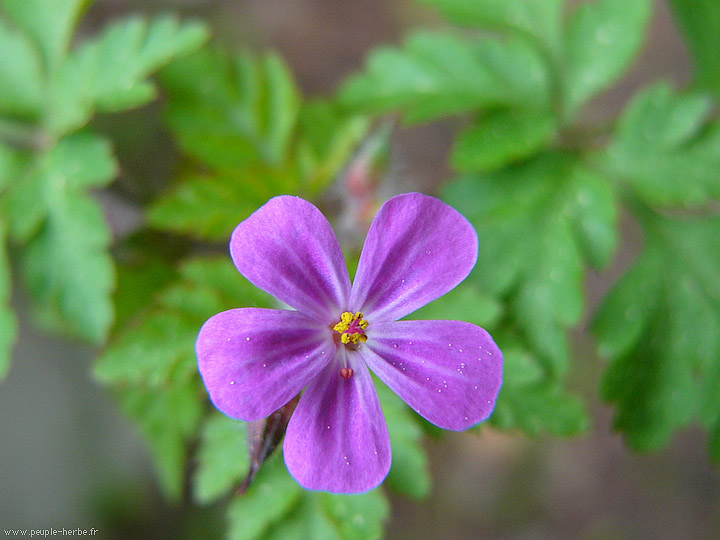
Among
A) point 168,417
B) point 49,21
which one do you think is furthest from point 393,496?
point 49,21

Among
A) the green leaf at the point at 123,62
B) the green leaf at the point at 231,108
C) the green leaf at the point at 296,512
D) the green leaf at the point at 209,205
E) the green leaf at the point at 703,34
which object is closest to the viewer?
the green leaf at the point at 296,512

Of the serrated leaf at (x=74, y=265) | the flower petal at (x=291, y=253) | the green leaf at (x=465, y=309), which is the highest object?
the serrated leaf at (x=74, y=265)

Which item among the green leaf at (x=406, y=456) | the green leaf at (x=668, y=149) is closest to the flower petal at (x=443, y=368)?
the green leaf at (x=406, y=456)

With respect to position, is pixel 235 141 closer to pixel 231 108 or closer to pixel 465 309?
pixel 231 108

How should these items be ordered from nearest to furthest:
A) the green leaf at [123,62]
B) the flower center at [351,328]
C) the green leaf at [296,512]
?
the flower center at [351,328] < the green leaf at [296,512] < the green leaf at [123,62]

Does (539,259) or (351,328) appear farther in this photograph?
(539,259)

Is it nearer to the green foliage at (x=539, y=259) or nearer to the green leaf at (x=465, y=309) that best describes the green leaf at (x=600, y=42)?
the green foliage at (x=539, y=259)

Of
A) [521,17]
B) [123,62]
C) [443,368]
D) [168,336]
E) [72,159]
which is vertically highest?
[521,17]

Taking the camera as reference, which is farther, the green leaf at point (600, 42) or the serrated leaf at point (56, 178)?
the green leaf at point (600, 42)
